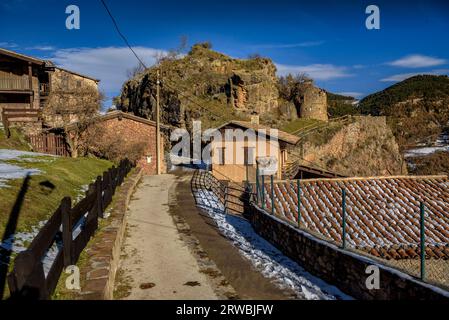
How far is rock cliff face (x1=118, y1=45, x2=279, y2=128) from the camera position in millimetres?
45781

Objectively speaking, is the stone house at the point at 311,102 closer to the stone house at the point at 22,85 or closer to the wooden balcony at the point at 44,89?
the stone house at the point at 22,85

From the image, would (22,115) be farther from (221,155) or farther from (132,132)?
(221,155)

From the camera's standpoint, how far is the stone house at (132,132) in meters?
28.4

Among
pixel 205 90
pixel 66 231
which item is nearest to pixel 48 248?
pixel 66 231

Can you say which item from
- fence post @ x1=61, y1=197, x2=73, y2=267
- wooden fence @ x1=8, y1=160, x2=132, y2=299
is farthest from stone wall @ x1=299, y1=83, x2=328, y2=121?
fence post @ x1=61, y1=197, x2=73, y2=267

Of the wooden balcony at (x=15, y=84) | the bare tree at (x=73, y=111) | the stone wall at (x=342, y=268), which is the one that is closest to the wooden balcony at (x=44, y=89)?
the wooden balcony at (x=15, y=84)

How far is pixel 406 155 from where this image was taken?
68.0m

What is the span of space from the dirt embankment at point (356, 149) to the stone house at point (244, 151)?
2081 centimetres

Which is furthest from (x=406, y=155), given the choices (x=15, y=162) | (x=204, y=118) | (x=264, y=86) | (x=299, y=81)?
(x=15, y=162)

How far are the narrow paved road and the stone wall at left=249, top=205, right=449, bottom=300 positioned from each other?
7.45ft

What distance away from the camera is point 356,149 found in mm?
52938

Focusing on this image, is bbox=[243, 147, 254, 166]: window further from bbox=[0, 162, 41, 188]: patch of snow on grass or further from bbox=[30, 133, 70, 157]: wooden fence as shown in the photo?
bbox=[0, 162, 41, 188]: patch of snow on grass

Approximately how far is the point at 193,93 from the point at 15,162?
3489 cm
